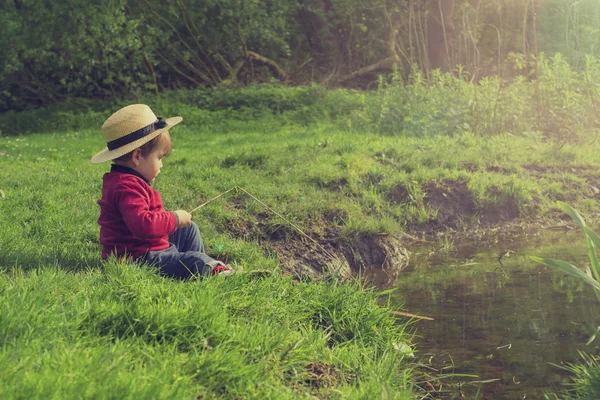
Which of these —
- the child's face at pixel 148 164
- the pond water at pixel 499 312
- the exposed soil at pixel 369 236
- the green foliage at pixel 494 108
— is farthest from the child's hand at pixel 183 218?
the green foliage at pixel 494 108

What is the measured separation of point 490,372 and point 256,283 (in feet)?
4.64

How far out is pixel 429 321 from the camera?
5152mm

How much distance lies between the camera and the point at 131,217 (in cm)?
458

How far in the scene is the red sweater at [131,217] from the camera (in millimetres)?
4582

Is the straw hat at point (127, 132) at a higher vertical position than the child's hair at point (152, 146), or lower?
higher

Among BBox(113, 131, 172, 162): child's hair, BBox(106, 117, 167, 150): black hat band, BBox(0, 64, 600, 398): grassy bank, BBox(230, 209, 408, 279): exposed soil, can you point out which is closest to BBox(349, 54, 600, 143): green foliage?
BBox(0, 64, 600, 398): grassy bank

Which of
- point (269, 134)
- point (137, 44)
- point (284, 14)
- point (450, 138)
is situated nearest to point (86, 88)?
point (137, 44)

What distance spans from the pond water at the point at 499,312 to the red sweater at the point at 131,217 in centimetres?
173

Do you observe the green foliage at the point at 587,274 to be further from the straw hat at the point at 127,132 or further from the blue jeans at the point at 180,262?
the straw hat at the point at 127,132

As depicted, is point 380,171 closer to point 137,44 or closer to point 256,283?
point 256,283

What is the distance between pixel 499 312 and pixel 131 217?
257cm

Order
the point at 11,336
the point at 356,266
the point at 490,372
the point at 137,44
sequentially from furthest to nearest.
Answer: the point at 137,44 < the point at 356,266 < the point at 490,372 < the point at 11,336

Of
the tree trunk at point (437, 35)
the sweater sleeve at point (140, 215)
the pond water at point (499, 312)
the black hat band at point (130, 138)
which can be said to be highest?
the black hat band at point (130, 138)

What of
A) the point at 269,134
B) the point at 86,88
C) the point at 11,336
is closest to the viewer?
the point at 11,336
